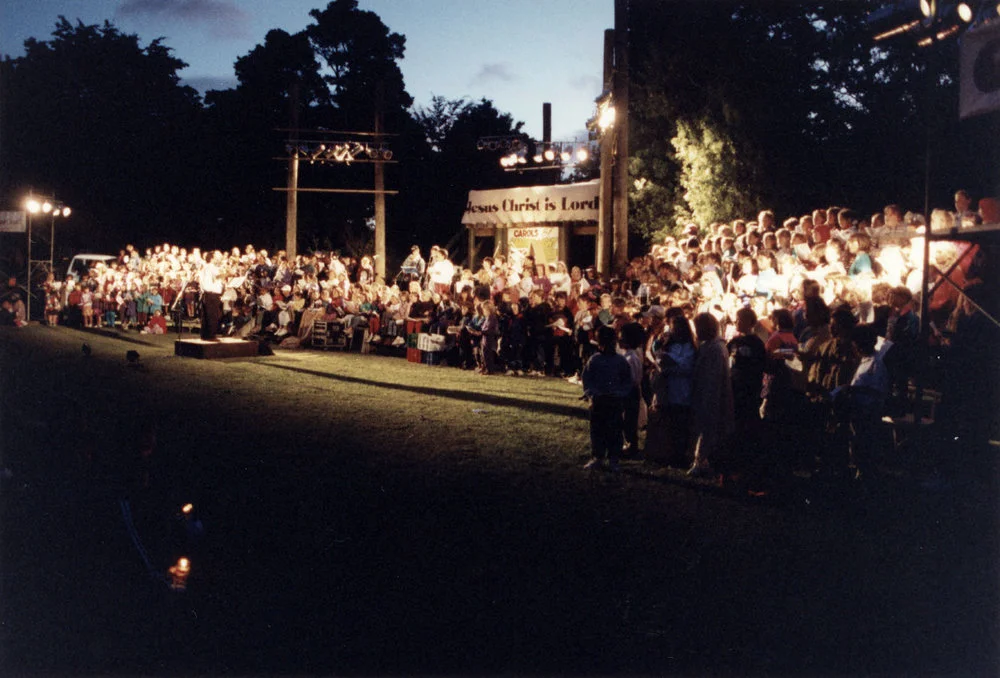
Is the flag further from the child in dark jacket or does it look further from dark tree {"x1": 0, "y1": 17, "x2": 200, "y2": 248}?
dark tree {"x1": 0, "y1": 17, "x2": 200, "y2": 248}

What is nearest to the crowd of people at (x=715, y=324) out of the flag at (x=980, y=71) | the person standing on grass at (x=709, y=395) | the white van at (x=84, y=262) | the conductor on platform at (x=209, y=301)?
the person standing on grass at (x=709, y=395)

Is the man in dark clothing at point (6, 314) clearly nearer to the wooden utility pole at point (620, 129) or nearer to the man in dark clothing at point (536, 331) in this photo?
the man in dark clothing at point (536, 331)

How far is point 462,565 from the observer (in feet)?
18.5

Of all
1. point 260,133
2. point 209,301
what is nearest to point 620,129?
point 209,301

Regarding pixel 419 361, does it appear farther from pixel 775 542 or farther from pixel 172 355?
pixel 775 542

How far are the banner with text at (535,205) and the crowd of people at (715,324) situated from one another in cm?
258

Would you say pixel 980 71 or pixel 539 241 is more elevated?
pixel 539 241

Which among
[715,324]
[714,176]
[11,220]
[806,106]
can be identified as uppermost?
[806,106]

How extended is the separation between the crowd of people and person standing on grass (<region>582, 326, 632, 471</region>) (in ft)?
0.05

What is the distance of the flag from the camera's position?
20.6ft

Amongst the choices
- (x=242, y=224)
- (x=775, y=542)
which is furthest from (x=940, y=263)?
(x=242, y=224)

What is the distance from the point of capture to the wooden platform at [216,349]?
18.2 metres

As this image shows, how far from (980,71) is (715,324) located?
2.87 metres

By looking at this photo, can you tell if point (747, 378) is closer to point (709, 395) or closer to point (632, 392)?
point (709, 395)
